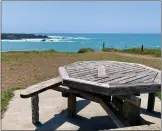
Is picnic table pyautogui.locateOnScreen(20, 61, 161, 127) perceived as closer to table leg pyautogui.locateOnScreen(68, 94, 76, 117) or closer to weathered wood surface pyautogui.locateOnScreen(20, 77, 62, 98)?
weathered wood surface pyautogui.locateOnScreen(20, 77, 62, 98)

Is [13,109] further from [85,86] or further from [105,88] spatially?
[105,88]

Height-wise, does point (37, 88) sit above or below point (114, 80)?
below

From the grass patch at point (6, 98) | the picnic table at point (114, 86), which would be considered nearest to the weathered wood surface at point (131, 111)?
the picnic table at point (114, 86)

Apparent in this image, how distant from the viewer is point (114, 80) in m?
4.05

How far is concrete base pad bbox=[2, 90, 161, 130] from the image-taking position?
4.84 meters

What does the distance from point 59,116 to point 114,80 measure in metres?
1.81

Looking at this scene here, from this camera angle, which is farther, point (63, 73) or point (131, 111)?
point (63, 73)

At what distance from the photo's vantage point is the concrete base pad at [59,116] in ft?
15.9

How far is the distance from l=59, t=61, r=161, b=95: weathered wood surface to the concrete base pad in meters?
0.99

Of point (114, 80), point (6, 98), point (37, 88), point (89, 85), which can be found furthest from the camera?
point (6, 98)

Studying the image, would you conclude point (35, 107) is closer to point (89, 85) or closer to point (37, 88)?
point (37, 88)

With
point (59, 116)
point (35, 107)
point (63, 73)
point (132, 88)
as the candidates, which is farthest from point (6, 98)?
point (132, 88)

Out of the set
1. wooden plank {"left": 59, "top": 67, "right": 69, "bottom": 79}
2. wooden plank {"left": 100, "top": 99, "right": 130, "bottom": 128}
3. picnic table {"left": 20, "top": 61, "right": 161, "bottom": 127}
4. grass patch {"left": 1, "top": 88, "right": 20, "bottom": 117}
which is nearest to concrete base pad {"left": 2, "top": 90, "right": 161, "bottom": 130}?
grass patch {"left": 1, "top": 88, "right": 20, "bottom": 117}

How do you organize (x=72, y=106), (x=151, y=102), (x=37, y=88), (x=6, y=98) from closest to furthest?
(x=37, y=88)
(x=72, y=106)
(x=151, y=102)
(x=6, y=98)
